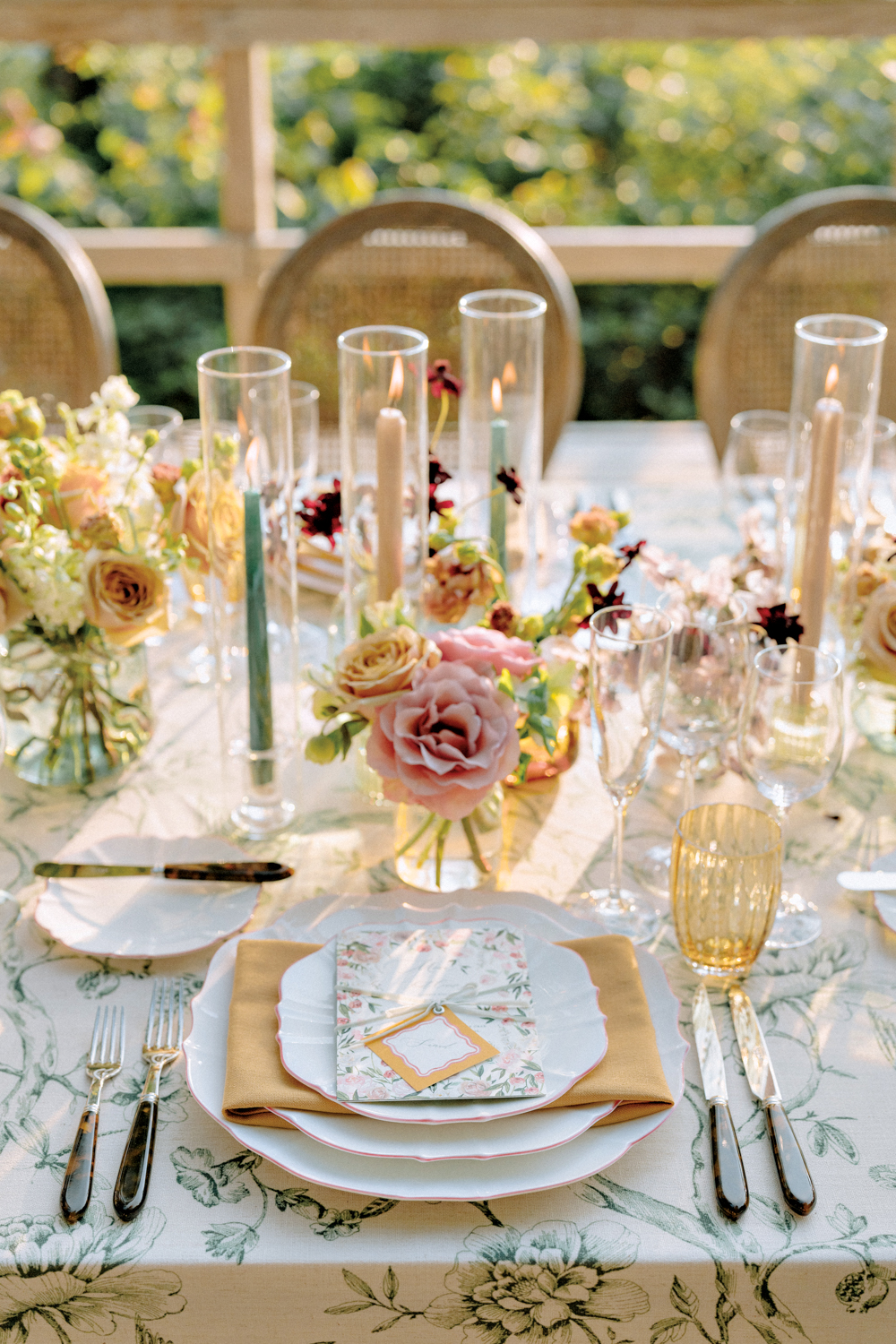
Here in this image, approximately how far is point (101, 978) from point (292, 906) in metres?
0.15

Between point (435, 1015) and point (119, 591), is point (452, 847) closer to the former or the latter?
point (435, 1015)

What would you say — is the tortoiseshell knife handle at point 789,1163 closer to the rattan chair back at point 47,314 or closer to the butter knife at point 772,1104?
the butter knife at point 772,1104

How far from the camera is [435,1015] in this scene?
0.92 m

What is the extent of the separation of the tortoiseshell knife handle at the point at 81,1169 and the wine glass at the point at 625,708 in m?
0.41

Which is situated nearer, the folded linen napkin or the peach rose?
the folded linen napkin

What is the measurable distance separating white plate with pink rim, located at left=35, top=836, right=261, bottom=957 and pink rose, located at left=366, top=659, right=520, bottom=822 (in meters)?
0.18

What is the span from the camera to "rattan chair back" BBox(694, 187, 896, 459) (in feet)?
6.89

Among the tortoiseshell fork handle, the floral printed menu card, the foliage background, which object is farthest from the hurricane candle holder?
the foliage background

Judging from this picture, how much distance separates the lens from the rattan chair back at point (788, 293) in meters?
2.10

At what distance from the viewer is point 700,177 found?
182 inches

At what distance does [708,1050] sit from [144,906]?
0.44 m

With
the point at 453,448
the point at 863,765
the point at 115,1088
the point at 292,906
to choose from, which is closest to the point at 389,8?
the point at 453,448

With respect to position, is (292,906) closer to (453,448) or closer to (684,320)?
(453,448)

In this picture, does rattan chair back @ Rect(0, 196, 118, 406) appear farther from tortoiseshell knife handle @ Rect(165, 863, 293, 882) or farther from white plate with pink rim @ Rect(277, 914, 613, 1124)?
white plate with pink rim @ Rect(277, 914, 613, 1124)
